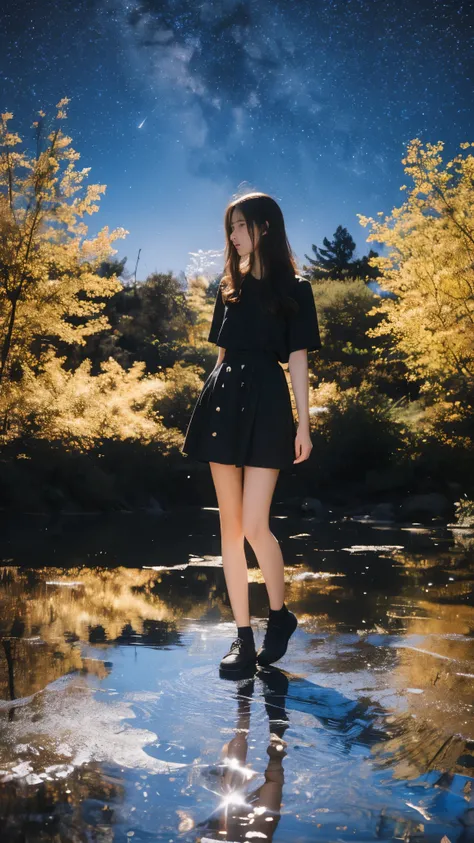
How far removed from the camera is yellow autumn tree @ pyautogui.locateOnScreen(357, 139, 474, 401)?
17547 mm

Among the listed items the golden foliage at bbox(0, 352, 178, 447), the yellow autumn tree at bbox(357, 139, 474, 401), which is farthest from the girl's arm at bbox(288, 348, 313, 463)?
the yellow autumn tree at bbox(357, 139, 474, 401)

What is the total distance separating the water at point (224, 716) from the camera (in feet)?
6.30

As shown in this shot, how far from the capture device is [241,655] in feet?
11.1

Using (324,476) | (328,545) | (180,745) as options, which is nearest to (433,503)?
(324,476)

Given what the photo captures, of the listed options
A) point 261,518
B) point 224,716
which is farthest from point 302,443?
point 224,716

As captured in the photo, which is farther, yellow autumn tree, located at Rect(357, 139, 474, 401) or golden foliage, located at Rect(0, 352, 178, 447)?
yellow autumn tree, located at Rect(357, 139, 474, 401)

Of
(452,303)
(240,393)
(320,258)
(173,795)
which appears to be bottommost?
(173,795)

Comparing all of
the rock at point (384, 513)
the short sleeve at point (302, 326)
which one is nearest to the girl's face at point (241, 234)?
the short sleeve at point (302, 326)

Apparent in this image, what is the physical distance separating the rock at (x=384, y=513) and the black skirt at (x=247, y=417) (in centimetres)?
1182

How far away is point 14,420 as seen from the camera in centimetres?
1467

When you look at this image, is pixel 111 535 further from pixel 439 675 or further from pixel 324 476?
pixel 324 476

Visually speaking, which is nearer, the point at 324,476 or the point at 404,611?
the point at 404,611

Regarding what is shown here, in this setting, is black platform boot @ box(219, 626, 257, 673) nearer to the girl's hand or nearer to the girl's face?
the girl's hand

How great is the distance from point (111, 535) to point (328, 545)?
8.57 ft
